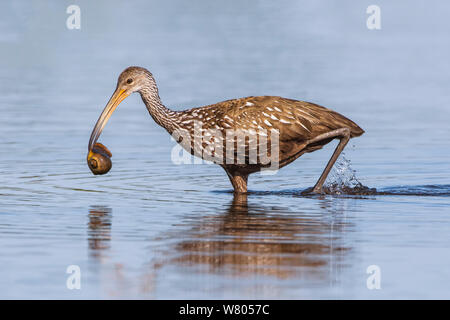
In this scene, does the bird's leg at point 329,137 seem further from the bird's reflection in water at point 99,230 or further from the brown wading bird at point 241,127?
the bird's reflection in water at point 99,230

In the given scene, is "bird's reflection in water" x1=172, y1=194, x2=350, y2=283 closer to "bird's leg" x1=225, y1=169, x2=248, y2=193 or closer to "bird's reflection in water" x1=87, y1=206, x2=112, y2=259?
"bird's reflection in water" x1=87, y1=206, x2=112, y2=259

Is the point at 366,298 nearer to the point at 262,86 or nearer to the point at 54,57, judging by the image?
the point at 262,86

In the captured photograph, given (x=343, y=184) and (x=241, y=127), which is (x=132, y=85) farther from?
(x=343, y=184)

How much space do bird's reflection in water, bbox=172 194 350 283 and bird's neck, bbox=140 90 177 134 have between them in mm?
1750

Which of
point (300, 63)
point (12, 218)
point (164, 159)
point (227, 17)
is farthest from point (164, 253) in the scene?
point (227, 17)

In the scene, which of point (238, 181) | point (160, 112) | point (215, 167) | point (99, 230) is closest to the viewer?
Result: point (99, 230)

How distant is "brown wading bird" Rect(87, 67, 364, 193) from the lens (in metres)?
14.5

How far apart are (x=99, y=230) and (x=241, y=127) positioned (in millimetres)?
3165

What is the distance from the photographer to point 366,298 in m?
9.01

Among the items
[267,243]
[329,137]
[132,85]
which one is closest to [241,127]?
[329,137]

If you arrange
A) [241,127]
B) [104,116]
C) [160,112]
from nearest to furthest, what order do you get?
[241,127]
[104,116]
[160,112]

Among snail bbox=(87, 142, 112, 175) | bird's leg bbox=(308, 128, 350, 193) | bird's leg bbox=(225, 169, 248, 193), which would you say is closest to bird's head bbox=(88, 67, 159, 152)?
snail bbox=(87, 142, 112, 175)

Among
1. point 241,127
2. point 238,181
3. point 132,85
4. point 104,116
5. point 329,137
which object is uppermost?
point 132,85

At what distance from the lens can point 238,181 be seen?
15.2m
